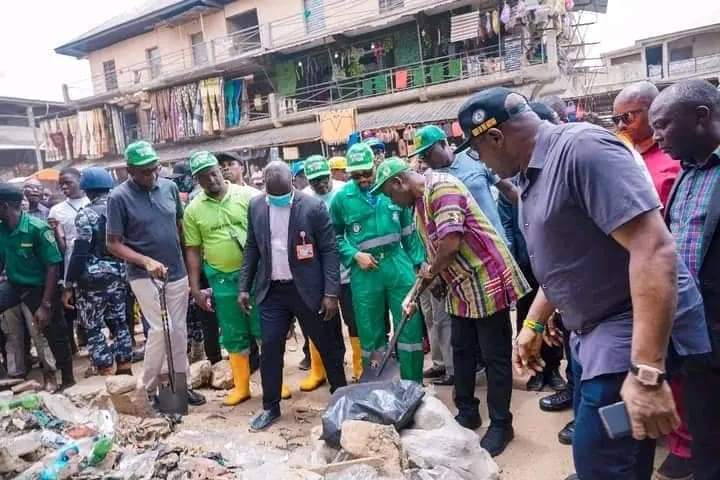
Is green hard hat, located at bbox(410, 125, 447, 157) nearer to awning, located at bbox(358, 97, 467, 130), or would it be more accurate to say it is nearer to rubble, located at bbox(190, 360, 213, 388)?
rubble, located at bbox(190, 360, 213, 388)

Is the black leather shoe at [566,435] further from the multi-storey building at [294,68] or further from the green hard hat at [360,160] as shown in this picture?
the multi-storey building at [294,68]

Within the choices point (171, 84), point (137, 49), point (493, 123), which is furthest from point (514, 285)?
point (137, 49)

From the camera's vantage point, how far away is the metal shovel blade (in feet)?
13.7

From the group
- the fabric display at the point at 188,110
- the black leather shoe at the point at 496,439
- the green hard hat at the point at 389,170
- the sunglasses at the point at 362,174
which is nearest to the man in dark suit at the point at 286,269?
the sunglasses at the point at 362,174

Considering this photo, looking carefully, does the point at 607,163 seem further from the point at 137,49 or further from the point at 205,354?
the point at 137,49

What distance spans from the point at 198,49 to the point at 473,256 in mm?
22069

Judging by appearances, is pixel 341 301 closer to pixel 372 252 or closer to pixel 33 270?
pixel 372 252

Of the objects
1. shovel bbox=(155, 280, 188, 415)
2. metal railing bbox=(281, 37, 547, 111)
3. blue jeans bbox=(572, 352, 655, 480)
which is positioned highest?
metal railing bbox=(281, 37, 547, 111)

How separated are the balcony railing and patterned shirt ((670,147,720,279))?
73.0 feet

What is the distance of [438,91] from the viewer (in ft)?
50.4

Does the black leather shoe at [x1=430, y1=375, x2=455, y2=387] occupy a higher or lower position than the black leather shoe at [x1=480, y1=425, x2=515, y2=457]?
lower

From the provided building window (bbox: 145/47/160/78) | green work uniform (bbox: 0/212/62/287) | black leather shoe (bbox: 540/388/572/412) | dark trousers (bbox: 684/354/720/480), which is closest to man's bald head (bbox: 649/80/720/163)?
dark trousers (bbox: 684/354/720/480)

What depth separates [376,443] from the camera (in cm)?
271

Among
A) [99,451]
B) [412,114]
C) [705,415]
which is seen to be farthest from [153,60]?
[705,415]
